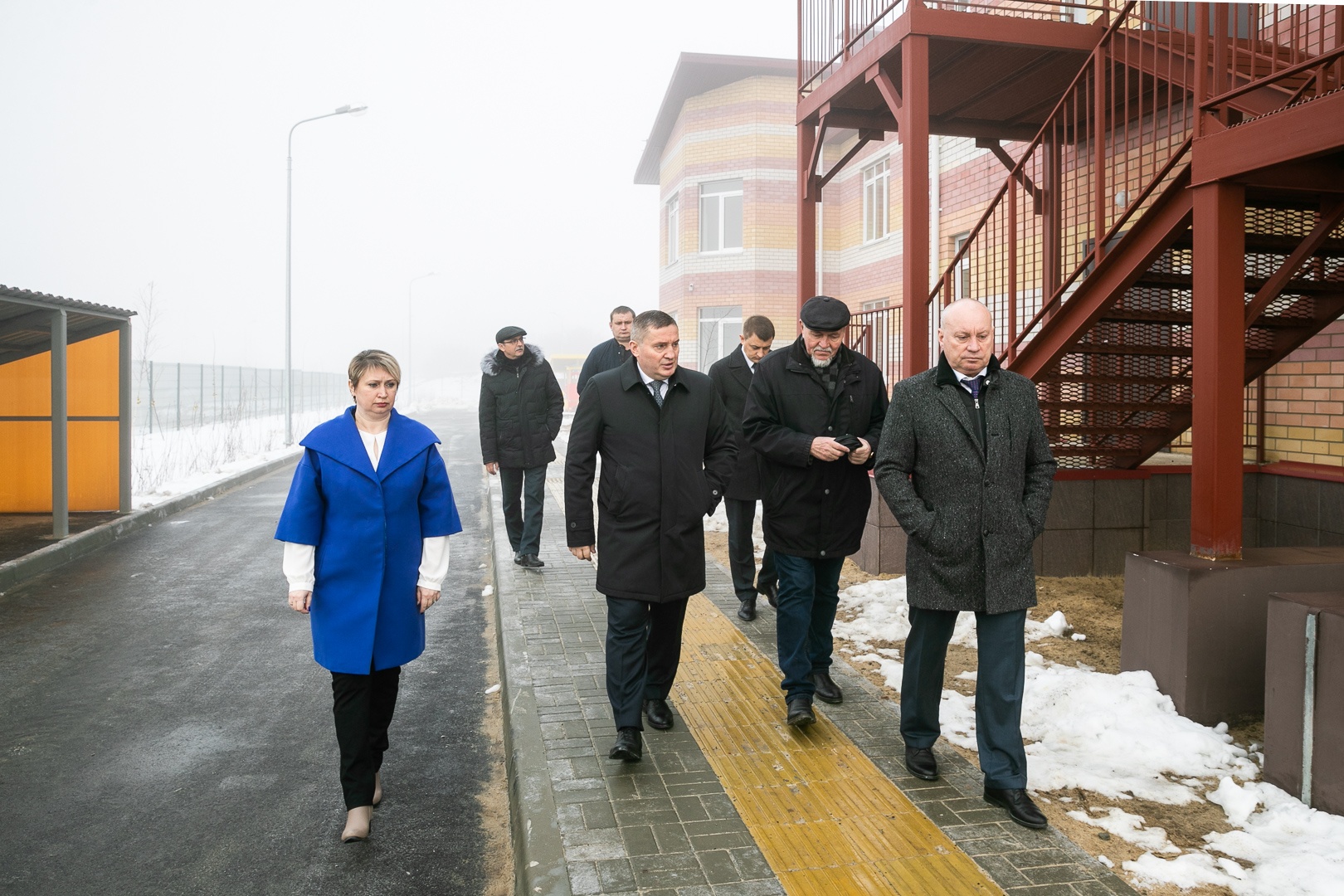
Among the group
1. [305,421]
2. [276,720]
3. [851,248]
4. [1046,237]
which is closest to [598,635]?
[276,720]

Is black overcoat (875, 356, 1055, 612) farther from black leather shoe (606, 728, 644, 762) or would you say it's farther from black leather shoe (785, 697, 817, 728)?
black leather shoe (606, 728, 644, 762)

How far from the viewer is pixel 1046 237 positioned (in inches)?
333

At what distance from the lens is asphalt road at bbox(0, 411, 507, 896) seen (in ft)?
12.3

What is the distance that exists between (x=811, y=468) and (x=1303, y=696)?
7.27ft

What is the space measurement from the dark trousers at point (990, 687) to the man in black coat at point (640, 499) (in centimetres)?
Result: 104

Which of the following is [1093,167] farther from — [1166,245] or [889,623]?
[889,623]

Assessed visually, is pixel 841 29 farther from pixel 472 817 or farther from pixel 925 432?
pixel 472 817

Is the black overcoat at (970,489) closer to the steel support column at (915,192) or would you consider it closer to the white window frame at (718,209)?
the steel support column at (915,192)

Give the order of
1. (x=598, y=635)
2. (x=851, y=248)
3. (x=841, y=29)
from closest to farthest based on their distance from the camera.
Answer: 1. (x=598, y=635)
2. (x=841, y=29)
3. (x=851, y=248)

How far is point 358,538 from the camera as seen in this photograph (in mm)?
3809

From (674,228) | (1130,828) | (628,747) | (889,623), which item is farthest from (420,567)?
(674,228)

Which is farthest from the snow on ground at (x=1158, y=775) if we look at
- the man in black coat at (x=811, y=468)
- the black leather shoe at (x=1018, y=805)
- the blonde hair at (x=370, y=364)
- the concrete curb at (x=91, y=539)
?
the concrete curb at (x=91, y=539)

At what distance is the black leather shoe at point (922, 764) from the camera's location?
13.3 ft

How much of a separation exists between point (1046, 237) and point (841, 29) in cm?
302
